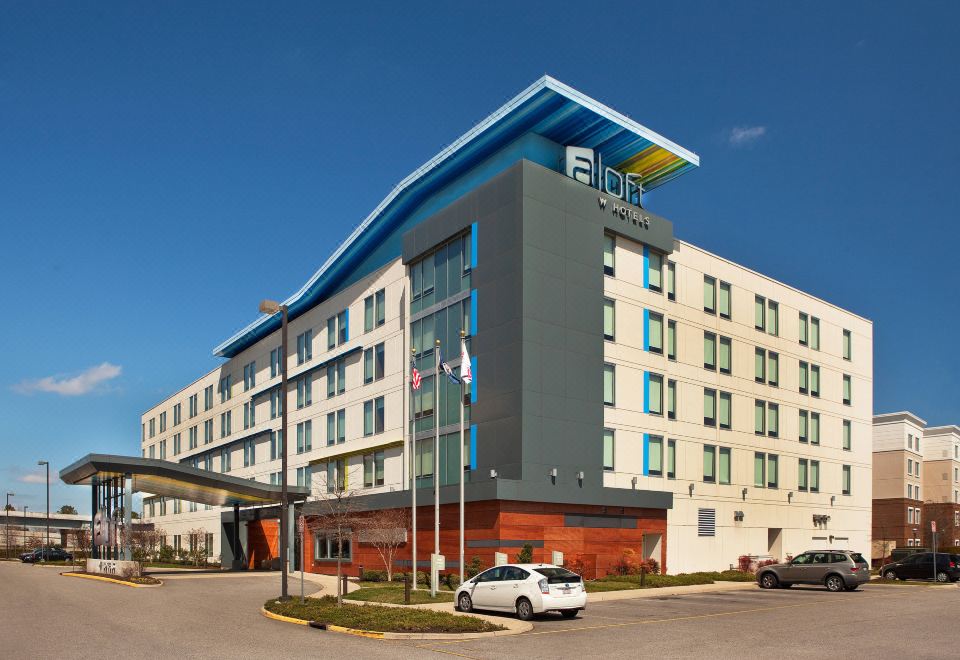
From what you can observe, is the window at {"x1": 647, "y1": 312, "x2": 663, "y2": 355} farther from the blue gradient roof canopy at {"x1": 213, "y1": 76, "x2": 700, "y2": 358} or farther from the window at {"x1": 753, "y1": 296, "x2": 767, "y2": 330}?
the window at {"x1": 753, "y1": 296, "x2": 767, "y2": 330}

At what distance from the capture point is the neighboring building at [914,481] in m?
88.2

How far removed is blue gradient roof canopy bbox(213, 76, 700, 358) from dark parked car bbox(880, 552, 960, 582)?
24.5 meters

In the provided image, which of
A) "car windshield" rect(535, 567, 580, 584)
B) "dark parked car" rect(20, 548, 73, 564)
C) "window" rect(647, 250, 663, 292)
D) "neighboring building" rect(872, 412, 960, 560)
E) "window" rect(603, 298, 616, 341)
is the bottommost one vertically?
"dark parked car" rect(20, 548, 73, 564)

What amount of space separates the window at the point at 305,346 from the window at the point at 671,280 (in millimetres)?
27105

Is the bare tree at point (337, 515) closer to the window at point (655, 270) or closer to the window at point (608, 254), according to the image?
the window at point (608, 254)

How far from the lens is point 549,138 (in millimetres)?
47688

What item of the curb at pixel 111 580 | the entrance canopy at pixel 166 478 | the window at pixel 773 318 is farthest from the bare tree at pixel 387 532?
the window at pixel 773 318

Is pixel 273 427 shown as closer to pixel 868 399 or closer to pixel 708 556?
pixel 708 556

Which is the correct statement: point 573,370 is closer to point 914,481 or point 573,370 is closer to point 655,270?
point 655,270

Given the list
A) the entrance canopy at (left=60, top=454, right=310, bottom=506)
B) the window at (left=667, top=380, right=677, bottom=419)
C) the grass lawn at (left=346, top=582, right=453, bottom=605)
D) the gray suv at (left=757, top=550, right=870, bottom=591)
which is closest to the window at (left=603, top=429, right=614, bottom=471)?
the window at (left=667, top=380, right=677, bottom=419)

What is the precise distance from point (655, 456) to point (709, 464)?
17.3 ft

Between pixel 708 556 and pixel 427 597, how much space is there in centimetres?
2390

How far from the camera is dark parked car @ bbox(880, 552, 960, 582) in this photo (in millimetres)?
47469

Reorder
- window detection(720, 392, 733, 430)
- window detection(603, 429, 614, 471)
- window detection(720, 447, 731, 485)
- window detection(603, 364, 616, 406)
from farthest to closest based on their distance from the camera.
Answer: window detection(720, 392, 733, 430) → window detection(720, 447, 731, 485) → window detection(603, 364, 616, 406) → window detection(603, 429, 614, 471)
